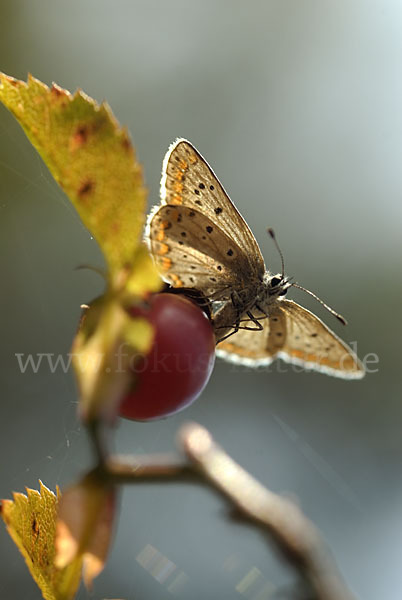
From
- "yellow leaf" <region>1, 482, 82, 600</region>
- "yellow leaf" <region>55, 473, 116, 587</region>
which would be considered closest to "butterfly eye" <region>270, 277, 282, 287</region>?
"yellow leaf" <region>1, 482, 82, 600</region>

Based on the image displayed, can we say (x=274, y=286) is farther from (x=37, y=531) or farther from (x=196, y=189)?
(x=37, y=531)

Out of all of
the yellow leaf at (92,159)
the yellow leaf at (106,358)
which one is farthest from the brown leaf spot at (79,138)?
the yellow leaf at (106,358)

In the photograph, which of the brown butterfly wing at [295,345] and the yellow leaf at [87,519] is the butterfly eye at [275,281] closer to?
the brown butterfly wing at [295,345]

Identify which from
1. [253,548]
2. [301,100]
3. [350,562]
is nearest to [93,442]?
[253,548]

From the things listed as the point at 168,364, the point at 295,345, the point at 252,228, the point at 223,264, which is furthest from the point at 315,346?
Answer: the point at 252,228

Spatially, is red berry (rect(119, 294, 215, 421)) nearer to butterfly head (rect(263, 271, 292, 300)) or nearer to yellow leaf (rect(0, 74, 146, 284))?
yellow leaf (rect(0, 74, 146, 284))
